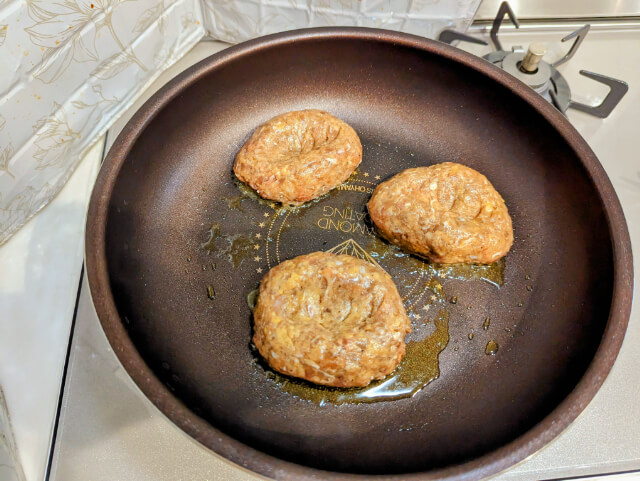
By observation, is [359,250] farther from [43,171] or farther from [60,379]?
[43,171]

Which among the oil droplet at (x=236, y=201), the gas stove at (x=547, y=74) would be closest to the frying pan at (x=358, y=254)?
the oil droplet at (x=236, y=201)

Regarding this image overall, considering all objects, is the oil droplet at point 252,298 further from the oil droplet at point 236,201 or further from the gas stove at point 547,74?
the gas stove at point 547,74

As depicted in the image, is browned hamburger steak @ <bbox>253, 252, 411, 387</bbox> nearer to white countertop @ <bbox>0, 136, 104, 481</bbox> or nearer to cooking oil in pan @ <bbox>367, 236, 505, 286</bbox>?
cooking oil in pan @ <bbox>367, 236, 505, 286</bbox>

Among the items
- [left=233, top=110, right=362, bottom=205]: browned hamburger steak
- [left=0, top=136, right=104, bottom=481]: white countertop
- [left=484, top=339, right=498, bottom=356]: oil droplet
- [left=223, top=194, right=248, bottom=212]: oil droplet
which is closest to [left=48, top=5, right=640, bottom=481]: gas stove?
[left=0, top=136, right=104, bottom=481]: white countertop

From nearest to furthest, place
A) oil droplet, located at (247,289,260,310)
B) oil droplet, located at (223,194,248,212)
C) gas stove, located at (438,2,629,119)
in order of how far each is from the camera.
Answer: oil droplet, located at (247,289,260,310) → oil droplet, located at (223,194,248,212) → gas stove, located at (438,2,629,119)

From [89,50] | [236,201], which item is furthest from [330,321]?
[89,50]

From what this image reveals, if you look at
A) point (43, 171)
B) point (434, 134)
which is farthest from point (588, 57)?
point (43, 171)
